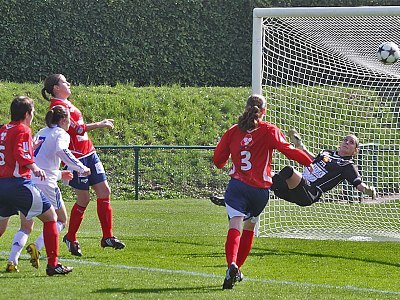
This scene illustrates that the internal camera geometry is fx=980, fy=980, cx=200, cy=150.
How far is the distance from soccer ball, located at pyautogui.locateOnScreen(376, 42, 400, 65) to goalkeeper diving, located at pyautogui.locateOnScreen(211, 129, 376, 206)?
147 centimetres

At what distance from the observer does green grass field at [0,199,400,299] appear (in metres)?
7.99

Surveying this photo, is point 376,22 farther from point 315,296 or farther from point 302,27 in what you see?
point 315,296

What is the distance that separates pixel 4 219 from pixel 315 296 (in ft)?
9.43

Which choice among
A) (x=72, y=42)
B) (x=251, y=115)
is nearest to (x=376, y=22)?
(x=251, y=115)

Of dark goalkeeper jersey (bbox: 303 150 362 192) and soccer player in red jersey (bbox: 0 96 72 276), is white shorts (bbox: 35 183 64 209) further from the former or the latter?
dark goalkeeper jersey (bbox: 303 150 362 192)

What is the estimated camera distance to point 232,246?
26.9ft

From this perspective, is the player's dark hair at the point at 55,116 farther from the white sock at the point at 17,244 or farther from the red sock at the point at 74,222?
the red sock at the point at 74,222

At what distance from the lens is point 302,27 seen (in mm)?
13227

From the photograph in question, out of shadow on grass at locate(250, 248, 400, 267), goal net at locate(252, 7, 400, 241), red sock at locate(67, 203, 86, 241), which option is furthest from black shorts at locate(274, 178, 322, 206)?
red sock at locate(67, 203, 86, 241)

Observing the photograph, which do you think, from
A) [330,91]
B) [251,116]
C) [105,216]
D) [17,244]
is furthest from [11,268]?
[330,91]

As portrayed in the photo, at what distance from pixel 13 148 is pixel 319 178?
14.0 ft

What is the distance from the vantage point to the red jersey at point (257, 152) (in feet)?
27.5

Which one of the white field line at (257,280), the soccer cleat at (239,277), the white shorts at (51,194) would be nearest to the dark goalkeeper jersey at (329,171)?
the white field line at (257,280)

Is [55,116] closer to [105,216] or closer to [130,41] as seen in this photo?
[105,216]
